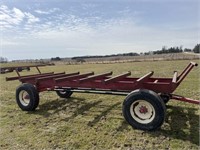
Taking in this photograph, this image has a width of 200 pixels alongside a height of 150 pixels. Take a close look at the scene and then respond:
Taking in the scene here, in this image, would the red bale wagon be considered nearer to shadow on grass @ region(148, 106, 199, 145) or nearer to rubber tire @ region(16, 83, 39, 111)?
rubber tire @ region(16, 83, 39, 111)

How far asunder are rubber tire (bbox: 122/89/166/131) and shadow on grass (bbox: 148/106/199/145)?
186mm

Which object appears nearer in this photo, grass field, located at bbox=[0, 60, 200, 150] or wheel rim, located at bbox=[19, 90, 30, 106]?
grass field, located at bbox=[0, 60, 200, 150]

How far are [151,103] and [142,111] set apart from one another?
12.7 inches

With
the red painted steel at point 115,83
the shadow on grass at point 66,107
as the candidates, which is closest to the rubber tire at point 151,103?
the red painted steel at point 115,83

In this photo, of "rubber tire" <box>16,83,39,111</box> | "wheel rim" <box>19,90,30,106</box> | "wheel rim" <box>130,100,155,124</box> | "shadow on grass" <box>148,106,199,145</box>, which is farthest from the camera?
"wheel rim" <box>19,90,30,106</box>

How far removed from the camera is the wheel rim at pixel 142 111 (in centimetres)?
411

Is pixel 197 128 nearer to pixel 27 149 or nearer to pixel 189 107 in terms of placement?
pixel 189 107

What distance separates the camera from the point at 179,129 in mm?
4074

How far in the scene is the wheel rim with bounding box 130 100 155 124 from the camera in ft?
13.5

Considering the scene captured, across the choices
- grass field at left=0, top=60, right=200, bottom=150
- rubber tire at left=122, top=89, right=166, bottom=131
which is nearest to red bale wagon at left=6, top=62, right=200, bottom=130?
rubber tire at left=122, top=89, right=166, bottom=131

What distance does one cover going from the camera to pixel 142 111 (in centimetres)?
416

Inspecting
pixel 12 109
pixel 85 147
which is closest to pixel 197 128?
pixel 85 147

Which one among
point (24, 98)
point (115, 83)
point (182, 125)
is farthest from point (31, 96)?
point (182, 125)

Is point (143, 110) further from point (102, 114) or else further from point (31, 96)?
point (31, 96)
